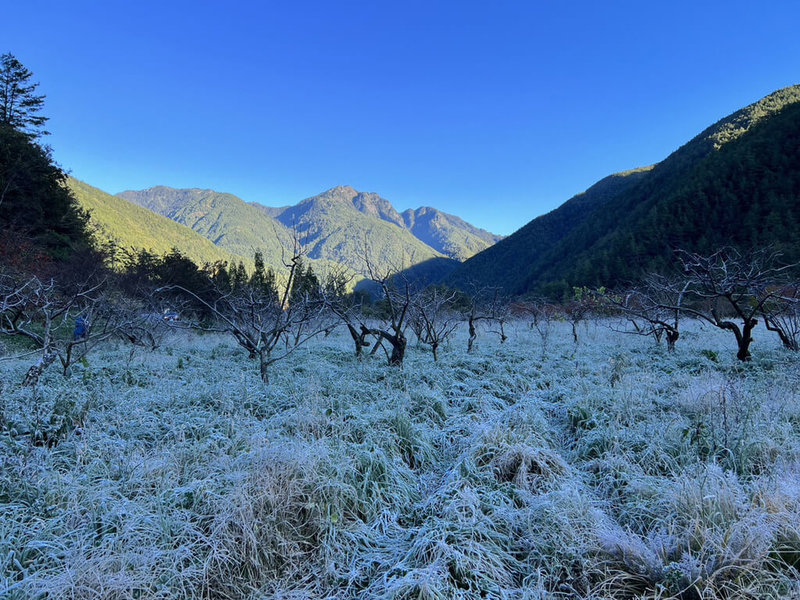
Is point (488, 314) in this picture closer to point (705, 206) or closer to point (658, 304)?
point (658, 304)

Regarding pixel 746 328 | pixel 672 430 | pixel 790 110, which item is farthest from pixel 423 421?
pixel 790 110

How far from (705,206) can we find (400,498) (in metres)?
59.0

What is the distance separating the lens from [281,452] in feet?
10.8

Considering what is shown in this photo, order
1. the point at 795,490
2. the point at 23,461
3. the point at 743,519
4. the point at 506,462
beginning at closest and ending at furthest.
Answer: the point at 743,519, the point at 795,490, the point at 23,461, the point at 506,462

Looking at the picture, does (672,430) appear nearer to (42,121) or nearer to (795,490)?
(795,490)

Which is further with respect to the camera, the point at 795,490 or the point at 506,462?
the point at 506,462

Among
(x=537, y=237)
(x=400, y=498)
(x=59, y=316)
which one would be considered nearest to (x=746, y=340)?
(x=400, y=498)

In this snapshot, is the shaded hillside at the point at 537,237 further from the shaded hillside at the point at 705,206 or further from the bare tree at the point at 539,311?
the bare tree at the point at 539,311

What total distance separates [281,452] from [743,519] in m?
3.55

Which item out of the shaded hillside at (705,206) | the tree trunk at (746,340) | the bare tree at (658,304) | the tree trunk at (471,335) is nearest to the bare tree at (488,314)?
the tree trunk at (471,335)

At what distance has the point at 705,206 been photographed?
44875 millimetres

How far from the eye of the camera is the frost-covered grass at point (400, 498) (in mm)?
2184

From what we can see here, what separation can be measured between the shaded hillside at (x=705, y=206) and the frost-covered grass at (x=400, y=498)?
1233 inches

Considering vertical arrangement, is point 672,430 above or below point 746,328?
below
